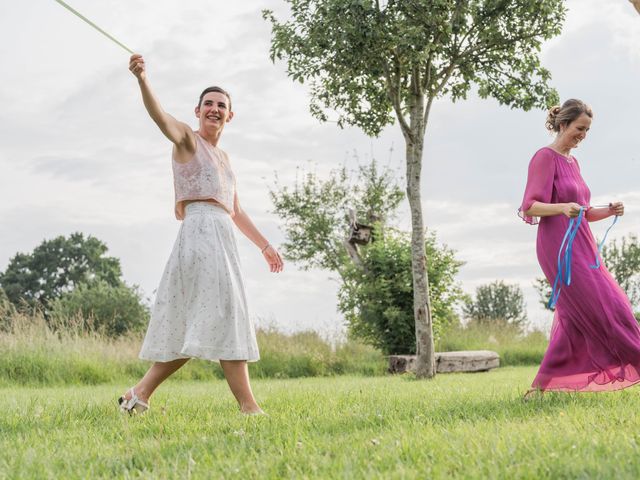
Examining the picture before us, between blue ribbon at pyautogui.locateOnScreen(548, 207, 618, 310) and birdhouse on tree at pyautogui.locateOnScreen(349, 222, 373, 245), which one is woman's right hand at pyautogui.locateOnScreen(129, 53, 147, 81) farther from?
birdhouse on tree at pyautogui.locateOnScreen(349, 222, 373, 245)

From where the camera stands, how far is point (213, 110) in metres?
5.48

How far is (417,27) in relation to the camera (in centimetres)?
1112

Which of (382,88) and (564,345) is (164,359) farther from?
(382,88)

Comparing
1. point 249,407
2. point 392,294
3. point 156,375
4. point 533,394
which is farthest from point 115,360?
point 533,394

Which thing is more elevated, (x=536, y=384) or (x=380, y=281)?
(x=380, y=281)

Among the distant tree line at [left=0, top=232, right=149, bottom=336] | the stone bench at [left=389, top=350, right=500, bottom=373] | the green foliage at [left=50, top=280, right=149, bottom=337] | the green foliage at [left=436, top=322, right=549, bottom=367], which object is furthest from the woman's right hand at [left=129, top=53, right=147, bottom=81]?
the distant tree line at [left=0, top=232, right=149, bottom=336]

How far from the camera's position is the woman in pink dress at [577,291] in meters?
5.43

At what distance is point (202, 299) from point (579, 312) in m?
2.84

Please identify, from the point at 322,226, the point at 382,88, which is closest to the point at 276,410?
the point at 382,88

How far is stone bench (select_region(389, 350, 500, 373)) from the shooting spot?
1438 cm

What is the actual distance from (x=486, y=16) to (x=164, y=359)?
9.08m

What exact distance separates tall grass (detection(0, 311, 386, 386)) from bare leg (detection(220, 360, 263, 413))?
9.07 meters

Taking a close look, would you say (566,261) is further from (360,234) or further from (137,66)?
(360,234)

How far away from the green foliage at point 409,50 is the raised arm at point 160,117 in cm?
645
